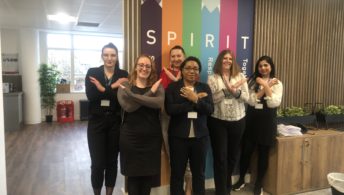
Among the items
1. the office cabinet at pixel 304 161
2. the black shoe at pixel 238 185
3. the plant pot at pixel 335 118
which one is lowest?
the black shoe at pixel 238 185

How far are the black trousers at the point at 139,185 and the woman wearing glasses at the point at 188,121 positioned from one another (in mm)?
309

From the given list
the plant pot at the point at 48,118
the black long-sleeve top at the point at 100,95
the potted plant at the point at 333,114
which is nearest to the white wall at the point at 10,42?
the plant pot at the point at 48,118

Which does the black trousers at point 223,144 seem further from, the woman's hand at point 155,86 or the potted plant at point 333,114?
the potted plant at point 333,114

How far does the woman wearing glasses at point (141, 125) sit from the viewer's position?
7.50 ft

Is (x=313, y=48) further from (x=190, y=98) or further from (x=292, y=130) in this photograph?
(x=190, y=98)

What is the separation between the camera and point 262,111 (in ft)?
10.1

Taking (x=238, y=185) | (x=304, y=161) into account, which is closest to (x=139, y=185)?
(x=238, y=185)

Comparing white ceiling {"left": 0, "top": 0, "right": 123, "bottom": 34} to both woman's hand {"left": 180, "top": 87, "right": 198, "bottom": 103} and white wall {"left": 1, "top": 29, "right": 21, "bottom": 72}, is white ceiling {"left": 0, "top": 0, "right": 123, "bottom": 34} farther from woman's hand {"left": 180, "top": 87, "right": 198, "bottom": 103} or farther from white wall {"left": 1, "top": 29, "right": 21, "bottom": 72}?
woman's hand {"left": 180, "top": 87, "right": 198, "bottom": 103}

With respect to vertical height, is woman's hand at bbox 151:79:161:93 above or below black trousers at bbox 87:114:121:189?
above

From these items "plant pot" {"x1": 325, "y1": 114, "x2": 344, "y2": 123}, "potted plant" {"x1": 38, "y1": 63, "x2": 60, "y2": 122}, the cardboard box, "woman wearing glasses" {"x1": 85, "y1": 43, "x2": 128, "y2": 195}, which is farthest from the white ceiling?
"plant pot" {"x1": 325, "y1": 114, "x2": 344, "y2": 123}

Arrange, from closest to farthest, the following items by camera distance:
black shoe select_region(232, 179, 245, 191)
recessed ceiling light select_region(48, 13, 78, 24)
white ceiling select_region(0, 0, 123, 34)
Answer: black shoe select_region(232, 179, 245, 191) → white ceiling select_region(0, 0, 123, 34) → recessed ceiling light select_region(48, 13, 78, 24)

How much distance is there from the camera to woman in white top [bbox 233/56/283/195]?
10.0 ft

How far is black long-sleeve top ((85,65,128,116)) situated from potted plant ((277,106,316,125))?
206 cm

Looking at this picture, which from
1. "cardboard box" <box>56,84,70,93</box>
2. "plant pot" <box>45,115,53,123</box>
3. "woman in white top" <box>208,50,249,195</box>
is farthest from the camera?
"cardboard box" <box>56,84,70,93</box>
